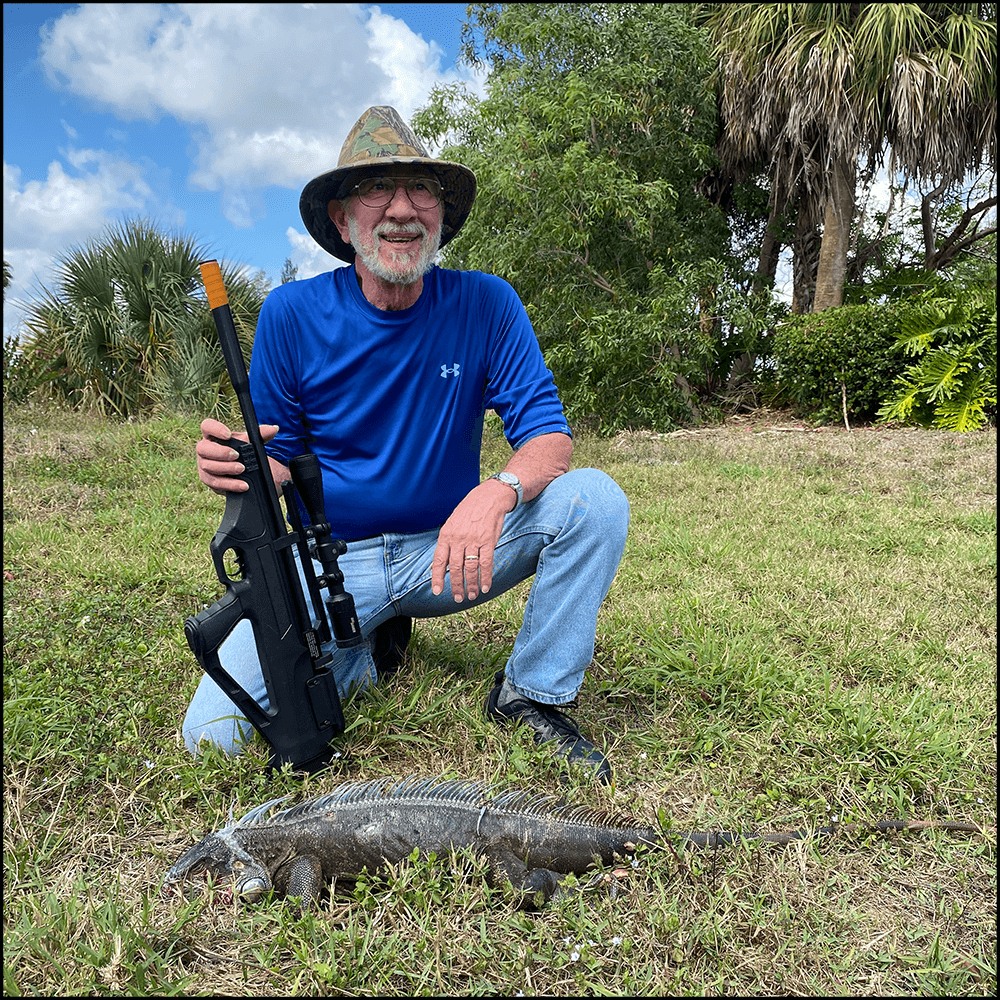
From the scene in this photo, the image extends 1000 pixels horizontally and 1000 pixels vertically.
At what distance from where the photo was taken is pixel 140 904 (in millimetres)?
2170

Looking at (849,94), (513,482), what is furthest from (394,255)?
(849,94)

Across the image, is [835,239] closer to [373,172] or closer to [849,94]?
[849,94]

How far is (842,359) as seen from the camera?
34.2 ft

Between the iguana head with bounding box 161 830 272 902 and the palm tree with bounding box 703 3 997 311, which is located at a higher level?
the palm tree with bounding box 703 3 997 311

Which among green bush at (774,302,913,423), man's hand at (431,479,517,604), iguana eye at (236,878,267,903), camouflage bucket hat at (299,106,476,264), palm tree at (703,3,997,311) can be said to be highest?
palm tree at (703,3,997,311)

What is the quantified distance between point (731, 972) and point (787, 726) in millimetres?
1111

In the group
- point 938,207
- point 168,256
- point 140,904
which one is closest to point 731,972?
point 140,904

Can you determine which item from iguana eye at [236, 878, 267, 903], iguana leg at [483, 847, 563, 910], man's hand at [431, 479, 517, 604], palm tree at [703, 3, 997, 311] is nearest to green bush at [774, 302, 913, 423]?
palm tree at [703, 3, 997, 311]

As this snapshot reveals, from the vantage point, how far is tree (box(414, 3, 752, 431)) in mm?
9945

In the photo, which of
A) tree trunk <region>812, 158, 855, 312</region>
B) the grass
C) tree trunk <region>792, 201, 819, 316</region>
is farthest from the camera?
tree trunk <region>792, 201, 819, 316</region>

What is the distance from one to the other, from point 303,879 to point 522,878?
0.54 meters

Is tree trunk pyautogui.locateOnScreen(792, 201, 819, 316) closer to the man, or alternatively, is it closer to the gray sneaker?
the man

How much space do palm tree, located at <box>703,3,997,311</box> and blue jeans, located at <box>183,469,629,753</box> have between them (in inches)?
383

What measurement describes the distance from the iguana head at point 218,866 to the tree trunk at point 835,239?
10.8 m
